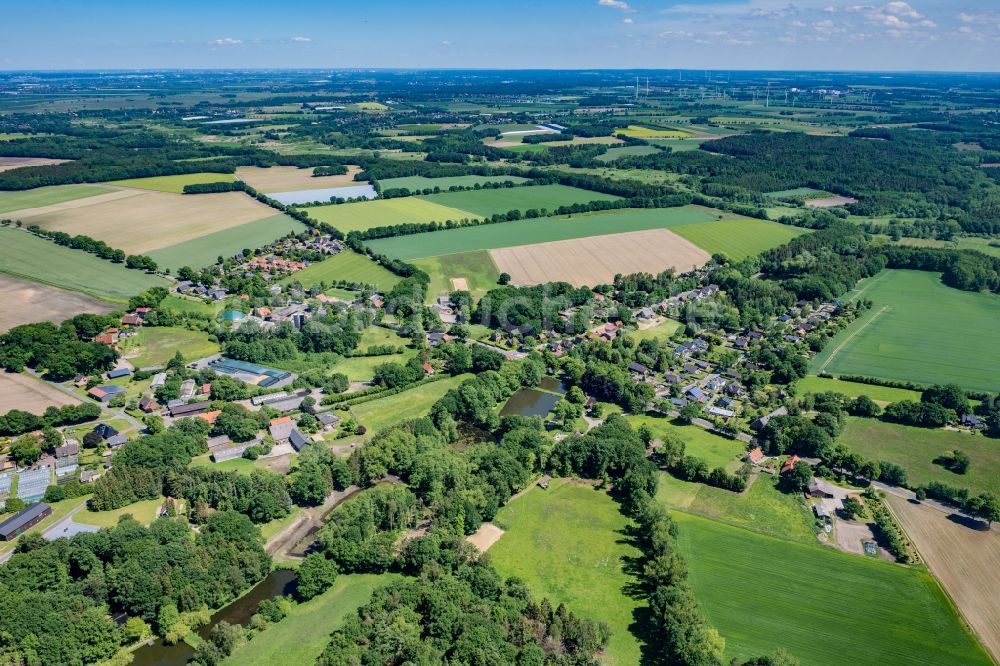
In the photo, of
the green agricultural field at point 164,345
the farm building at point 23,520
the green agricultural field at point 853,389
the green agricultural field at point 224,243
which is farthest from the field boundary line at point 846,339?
the green agricultural field at point 224,243

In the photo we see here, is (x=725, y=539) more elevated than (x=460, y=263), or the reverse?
(x=460, y=263)

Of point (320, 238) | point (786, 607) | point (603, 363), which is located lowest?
point (786, 607)

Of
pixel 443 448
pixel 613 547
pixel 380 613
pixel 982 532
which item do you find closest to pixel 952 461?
pixel 982 532

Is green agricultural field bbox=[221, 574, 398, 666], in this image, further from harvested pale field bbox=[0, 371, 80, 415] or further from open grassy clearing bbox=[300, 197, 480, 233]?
open grassy clearing bbox=[300, 197, 480, 233]

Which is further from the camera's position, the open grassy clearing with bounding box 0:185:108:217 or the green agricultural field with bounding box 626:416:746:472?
the open grassy clearing with bounding box 0:185:108:217

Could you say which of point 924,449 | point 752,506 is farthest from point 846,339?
point 752,506

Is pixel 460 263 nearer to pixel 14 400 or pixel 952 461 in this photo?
pixel 14 400

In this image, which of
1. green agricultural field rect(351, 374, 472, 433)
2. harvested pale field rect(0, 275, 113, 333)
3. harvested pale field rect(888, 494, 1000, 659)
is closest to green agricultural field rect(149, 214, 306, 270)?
harvested pale field rect(0, 275, 113, 333)
